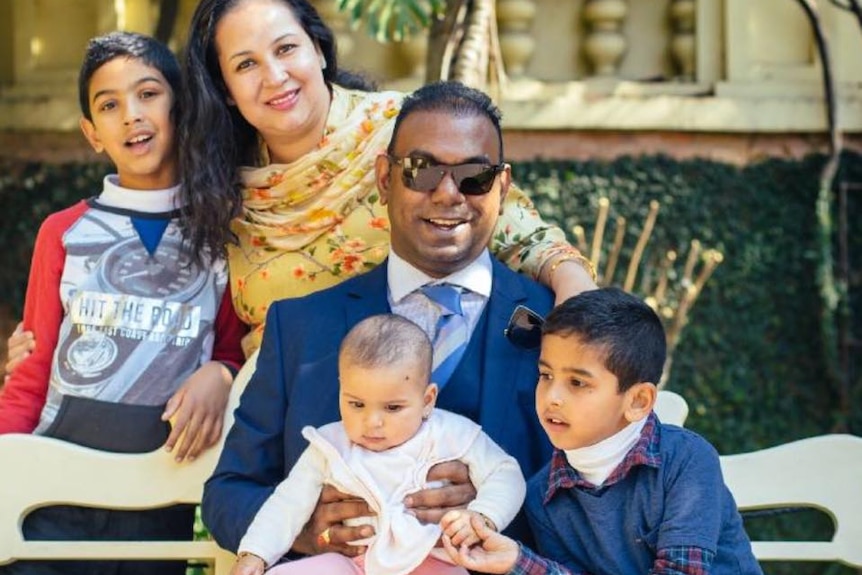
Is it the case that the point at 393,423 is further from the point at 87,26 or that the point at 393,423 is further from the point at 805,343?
the point at 87,26

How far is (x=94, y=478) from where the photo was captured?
386cm

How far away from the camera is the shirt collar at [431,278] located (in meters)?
3.59

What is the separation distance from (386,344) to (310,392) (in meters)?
0.41

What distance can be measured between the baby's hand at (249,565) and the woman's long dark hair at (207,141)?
0.99 meters

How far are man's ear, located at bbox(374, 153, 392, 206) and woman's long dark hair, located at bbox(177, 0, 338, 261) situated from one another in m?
0.49

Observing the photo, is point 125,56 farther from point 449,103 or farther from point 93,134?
point 449,103

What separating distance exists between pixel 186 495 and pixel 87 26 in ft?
13.1

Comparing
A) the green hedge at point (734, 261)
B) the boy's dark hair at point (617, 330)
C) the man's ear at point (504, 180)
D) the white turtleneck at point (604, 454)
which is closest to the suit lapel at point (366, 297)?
the man's ear at point (504, 180)

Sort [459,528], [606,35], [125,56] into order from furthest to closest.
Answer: [606,35]
[125,56]
[459,528]

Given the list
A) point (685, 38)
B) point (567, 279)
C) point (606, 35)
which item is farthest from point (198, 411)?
point (685, 38)

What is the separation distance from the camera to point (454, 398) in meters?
3.51

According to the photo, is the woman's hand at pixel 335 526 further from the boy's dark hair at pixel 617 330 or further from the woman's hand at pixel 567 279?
the woman's hand at pixel 567 279

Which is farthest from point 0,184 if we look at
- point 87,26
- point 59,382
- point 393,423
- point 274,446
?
point 393,423

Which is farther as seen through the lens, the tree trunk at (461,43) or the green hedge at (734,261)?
the green hedge at (734,261)
